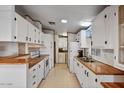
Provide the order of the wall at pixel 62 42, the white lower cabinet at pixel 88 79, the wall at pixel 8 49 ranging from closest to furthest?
the white lower cabinet at pixel 88 79, the wall at pixel 8 49, the wall at pixel 62 42

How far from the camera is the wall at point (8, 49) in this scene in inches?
145

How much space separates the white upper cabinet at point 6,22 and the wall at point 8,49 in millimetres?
703

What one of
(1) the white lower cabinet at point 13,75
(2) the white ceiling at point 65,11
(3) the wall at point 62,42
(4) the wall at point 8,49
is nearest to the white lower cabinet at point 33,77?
(1) the white lower cabinet at point 13,75

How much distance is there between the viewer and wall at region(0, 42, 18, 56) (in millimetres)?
3679

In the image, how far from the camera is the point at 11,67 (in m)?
2.74

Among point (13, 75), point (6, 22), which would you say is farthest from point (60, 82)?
point (6, 22)

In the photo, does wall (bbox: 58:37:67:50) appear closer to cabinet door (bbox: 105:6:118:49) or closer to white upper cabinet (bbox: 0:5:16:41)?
white upper cabinet (bbox: 0:5:16:41)

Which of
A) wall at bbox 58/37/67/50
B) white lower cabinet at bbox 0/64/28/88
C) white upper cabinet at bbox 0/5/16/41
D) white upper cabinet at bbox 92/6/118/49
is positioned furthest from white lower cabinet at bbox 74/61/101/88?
wall at bbox 58/37/67/50

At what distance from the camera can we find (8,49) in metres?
3.75

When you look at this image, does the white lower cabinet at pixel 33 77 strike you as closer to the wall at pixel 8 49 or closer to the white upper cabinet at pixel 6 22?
the wall at pixel 8 49

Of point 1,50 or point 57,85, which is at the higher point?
point 1,50
